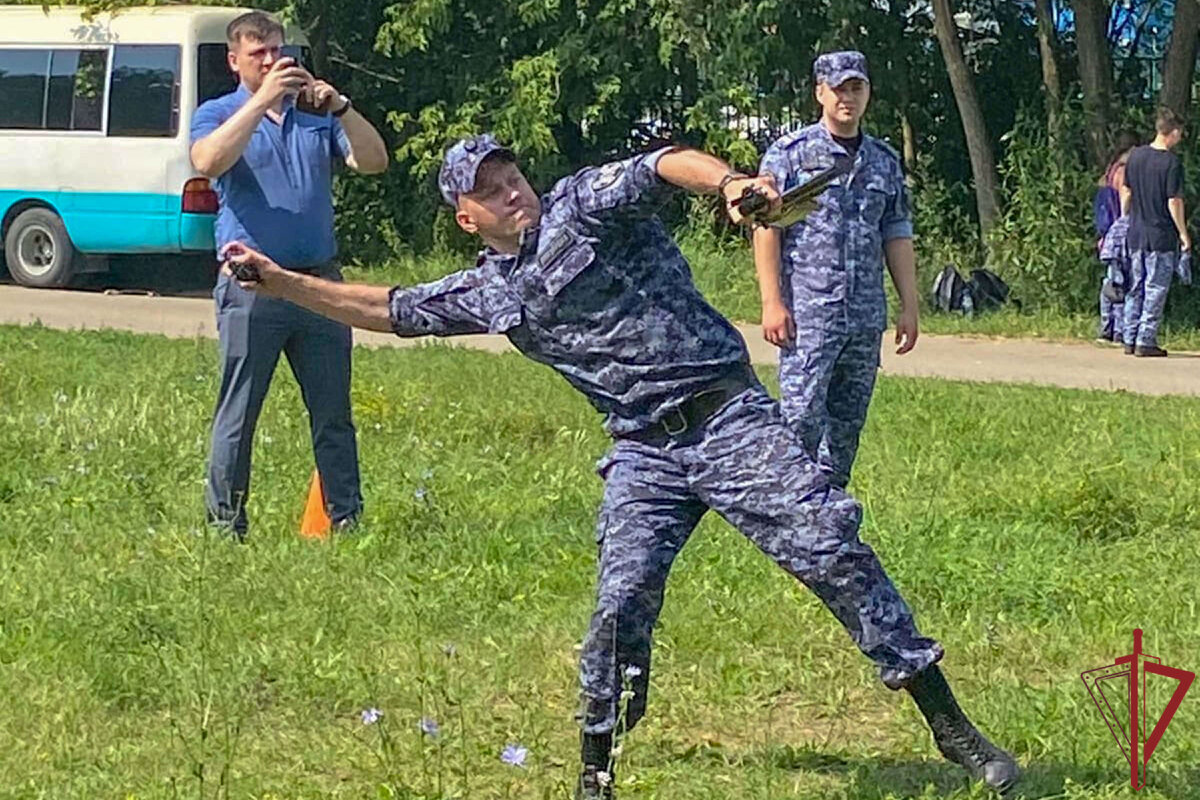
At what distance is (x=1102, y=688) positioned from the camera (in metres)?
5.55

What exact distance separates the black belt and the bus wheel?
16340 millimetres

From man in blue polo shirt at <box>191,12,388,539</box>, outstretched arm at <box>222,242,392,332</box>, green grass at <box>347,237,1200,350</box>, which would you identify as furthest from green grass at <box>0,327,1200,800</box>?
green grass at <box>347,237,1200,350</box>

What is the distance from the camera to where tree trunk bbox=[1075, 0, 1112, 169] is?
1700 centimetres

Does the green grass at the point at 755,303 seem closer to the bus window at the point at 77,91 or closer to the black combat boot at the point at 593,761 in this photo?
the bus window at the point at 77,91

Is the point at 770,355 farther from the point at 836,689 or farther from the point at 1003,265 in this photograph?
the point at 836,689

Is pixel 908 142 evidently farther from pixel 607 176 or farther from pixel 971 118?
pixel 607 176

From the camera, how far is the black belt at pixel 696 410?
457 centimetres

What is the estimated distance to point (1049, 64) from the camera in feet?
57.9

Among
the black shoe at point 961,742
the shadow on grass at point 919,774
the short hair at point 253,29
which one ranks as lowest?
the shadow on grass at point 919,774

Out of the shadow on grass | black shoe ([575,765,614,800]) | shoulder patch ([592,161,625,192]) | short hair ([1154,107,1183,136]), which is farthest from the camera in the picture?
short hair ([1154,107,1183,136])

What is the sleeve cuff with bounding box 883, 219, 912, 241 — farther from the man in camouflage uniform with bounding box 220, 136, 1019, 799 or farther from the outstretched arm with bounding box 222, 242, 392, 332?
the outstretched arm with bounding box 222, 242, 392, 332

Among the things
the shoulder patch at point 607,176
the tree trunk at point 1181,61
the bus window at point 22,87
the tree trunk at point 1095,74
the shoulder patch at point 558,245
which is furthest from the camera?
the bus window at point 22,87

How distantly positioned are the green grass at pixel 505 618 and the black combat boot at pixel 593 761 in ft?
0.44

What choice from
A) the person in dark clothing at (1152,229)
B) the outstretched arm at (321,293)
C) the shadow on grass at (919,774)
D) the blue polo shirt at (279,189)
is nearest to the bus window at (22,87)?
the person in dark clothing at (1152,229)
